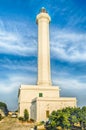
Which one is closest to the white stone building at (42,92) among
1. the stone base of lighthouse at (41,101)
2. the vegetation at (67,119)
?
the stone base of lighthouse at (41,101)

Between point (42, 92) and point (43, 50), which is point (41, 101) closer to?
point (42, 92)

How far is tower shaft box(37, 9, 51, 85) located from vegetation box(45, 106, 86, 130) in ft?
61.5

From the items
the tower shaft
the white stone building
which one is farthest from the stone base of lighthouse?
the tower shaft

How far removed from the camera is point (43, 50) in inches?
2931

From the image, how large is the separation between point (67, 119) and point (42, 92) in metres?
19.1

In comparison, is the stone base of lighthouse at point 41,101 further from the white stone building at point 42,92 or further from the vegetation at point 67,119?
the vegetation at point 67,119

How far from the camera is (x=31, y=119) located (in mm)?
64375

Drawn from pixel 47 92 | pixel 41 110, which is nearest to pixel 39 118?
pixel 41 110

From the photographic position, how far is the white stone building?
62031mm

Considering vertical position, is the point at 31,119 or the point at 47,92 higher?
the point at 47,92

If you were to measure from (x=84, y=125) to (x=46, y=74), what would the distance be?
21.9 metres

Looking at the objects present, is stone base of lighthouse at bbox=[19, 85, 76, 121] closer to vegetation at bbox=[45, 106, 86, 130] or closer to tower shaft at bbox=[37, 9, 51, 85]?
tower shaft at bbox=[37, 9, 51, 85]

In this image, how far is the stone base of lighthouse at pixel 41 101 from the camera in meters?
61.6

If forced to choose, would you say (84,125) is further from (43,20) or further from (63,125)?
(43,20)
